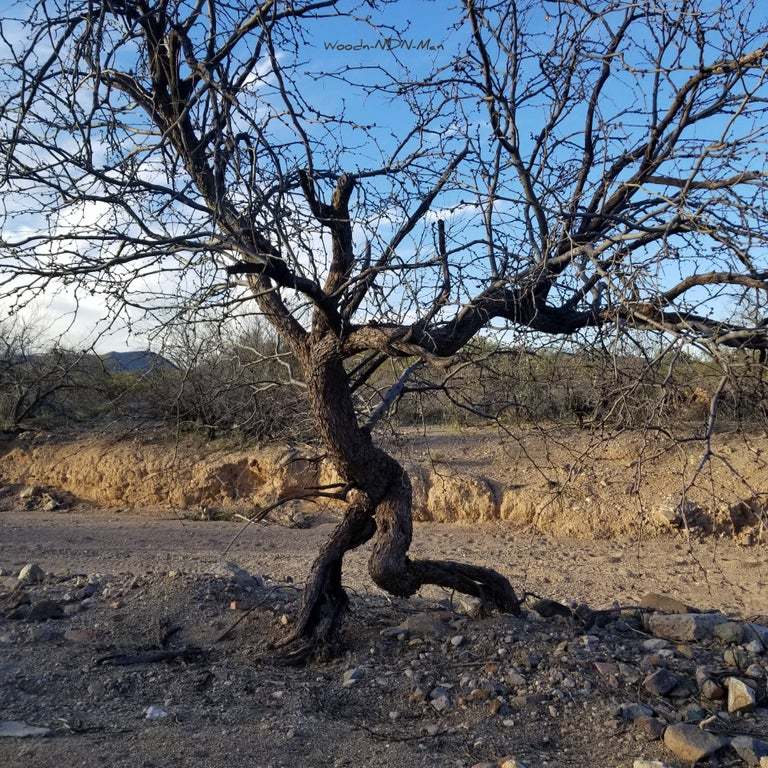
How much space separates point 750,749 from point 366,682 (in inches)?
77.2

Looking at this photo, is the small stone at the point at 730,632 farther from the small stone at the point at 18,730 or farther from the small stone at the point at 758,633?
the small stone at the point at 18,730

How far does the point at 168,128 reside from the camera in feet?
Answer: 15.8

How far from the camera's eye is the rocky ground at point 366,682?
3857mm

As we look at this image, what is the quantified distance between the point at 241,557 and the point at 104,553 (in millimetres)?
1822

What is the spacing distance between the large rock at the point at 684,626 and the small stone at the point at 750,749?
1586 millimetres

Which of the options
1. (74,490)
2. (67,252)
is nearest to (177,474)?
(74,490)

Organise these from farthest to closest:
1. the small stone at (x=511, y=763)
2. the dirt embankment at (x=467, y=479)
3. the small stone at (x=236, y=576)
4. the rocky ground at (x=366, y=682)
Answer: the dirt embankment at (x=467, y=479), the small stone at (x=236, y=576), the rocky ground at (x=366, y=682), the small stone at (x=511, y=763)

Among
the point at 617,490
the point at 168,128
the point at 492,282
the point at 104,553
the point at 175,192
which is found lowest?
the point at 104,553

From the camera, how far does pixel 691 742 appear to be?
12.5 feet

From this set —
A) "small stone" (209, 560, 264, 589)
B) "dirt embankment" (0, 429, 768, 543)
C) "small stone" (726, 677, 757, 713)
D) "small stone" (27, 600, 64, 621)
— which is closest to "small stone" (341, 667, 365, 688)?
"small stone" (726, 677, 757, 713)

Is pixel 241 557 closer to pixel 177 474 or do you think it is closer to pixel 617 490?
pixel 177 474

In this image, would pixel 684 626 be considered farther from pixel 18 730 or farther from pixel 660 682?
pixel 18 730

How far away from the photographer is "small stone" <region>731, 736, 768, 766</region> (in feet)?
12.2

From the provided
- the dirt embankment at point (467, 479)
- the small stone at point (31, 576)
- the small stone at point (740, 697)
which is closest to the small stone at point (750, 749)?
the small stone at point (740, 697)
